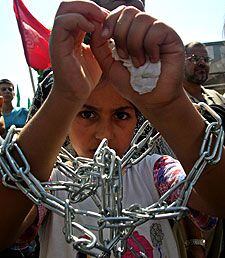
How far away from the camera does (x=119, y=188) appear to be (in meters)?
0.62

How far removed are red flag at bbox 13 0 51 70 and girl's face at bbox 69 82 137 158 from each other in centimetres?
426

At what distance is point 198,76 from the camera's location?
3.26 metres

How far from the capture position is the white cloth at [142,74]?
691mm

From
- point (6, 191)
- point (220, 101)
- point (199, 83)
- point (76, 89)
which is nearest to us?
point (76, 89)

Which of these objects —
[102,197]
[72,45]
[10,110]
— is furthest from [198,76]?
[102,197]

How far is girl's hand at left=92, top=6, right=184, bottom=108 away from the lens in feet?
2.17

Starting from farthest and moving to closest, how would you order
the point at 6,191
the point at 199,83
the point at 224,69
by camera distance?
the point at 224,69
the point at 199,83
the point at 6,191

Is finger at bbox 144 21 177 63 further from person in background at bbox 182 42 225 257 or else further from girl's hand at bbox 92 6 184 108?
person in background at bbox 182 42 225 257

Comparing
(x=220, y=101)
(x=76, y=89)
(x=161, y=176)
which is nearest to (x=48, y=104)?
(x=76, y=89)

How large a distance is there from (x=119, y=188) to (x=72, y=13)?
0.86 ft

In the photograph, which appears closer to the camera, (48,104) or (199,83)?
(48,104)

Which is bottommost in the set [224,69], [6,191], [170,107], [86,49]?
[224,69]

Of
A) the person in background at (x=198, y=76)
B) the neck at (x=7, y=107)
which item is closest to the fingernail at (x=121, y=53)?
the person in background at (x=198, y=76)

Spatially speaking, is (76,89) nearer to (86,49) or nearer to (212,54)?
(86,49)
